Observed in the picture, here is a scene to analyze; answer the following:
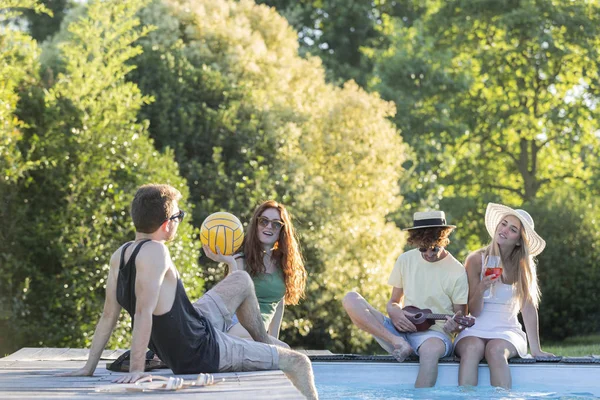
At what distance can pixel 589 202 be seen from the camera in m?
20.2

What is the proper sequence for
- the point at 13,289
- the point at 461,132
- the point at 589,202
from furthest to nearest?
the point at 461,132 < the point at 589,202 < the point at 13,289

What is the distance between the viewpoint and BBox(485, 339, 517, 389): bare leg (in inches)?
302

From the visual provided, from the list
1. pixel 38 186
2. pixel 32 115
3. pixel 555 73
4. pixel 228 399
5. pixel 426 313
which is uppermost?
pixel 555 73

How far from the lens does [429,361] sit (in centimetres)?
772

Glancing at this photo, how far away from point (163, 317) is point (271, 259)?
224cm

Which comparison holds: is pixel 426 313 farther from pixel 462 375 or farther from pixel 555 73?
pixel 555 73

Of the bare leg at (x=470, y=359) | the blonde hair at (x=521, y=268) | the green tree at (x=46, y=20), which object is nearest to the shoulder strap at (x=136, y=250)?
the bare leg at (x=470, y=359)

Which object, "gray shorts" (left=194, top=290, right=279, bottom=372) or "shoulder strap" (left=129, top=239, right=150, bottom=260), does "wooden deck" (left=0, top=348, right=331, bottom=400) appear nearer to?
"gray shorts" (left=194, top=290, right=279, bottom=372)

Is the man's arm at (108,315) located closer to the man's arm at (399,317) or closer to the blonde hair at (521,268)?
the man's arm at (399,317)

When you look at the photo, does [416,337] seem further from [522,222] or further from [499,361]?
[522,222]

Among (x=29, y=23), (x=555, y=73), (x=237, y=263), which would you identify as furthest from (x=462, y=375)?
(x=29, y=23)

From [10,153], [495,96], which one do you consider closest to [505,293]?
[10,153]

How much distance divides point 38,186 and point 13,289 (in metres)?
1.21

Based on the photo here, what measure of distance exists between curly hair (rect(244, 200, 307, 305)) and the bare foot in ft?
3.13
